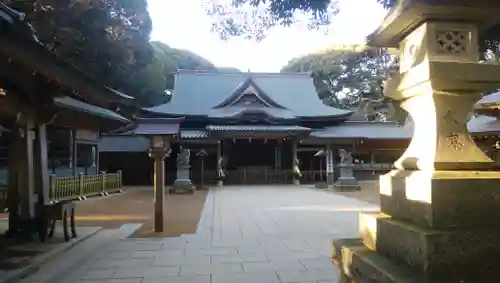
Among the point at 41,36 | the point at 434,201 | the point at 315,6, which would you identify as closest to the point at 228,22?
the point at 315,6

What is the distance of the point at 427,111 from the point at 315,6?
2.60 metres

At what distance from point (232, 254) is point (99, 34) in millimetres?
15087

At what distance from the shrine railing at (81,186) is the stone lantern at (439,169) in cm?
1191

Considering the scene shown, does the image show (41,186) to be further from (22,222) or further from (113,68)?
(113,68)

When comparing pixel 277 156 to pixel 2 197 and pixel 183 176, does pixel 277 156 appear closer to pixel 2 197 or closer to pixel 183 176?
pixel 183 176

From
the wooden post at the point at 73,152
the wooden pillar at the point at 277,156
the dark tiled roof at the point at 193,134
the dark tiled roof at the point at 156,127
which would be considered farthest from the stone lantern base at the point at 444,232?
the wooden pillar at the point at 277,156

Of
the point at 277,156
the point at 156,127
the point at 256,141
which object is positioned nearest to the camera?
the point at 156,127

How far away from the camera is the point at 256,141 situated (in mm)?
24969

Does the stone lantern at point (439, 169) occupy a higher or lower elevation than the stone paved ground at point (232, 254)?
higher

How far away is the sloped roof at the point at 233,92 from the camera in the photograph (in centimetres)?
2627

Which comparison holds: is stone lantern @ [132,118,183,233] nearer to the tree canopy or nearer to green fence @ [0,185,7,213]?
the tree canopy

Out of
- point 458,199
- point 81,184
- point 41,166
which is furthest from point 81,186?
point 458,199

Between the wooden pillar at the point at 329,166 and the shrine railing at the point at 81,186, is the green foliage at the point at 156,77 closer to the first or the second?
the shrine railing at the point at 81,186

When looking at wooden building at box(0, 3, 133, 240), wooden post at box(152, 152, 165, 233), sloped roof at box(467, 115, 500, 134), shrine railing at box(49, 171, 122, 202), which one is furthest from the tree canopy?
sloped roof at box(467, 115, 500, 134)
